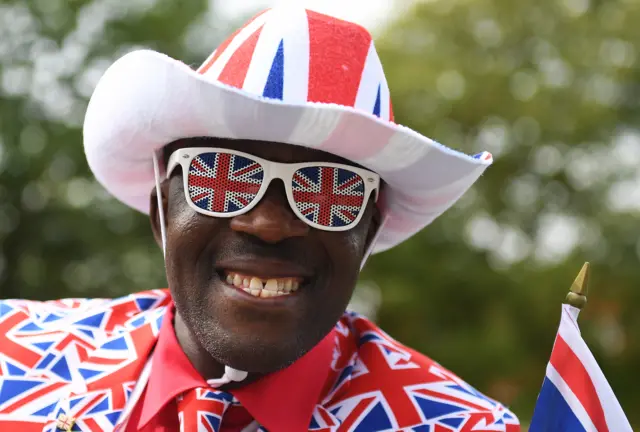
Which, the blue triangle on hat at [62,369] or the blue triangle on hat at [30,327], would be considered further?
the blue triangle on hat at [30,327]

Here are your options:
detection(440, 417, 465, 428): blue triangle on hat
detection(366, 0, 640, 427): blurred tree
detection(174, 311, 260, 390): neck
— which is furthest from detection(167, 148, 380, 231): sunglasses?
detection(366, 0, 640, 427): blurred tree

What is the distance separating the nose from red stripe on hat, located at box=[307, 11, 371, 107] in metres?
0.30

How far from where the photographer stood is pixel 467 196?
1460 cm

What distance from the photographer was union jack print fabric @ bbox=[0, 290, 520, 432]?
8.15ft

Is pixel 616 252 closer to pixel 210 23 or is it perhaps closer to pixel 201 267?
pixel 210 23

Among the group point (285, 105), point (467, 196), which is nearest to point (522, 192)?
point (467, 196)

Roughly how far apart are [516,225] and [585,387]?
12736 mm

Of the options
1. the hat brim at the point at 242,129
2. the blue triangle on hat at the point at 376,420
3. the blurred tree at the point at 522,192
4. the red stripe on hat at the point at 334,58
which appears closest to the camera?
the hat brim at the point at 242,129

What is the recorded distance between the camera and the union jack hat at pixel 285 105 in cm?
209

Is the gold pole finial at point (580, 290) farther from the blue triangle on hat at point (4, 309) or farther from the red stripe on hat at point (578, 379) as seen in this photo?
the blue triangle on hat at point (4, 309)

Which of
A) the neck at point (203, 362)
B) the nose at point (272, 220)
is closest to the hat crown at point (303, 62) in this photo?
the nose at point (272, 220)

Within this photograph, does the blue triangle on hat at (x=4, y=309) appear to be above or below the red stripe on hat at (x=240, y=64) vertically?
below

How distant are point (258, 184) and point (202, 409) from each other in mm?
670

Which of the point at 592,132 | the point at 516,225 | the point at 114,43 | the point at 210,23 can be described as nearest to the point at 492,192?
the point at 516,225
